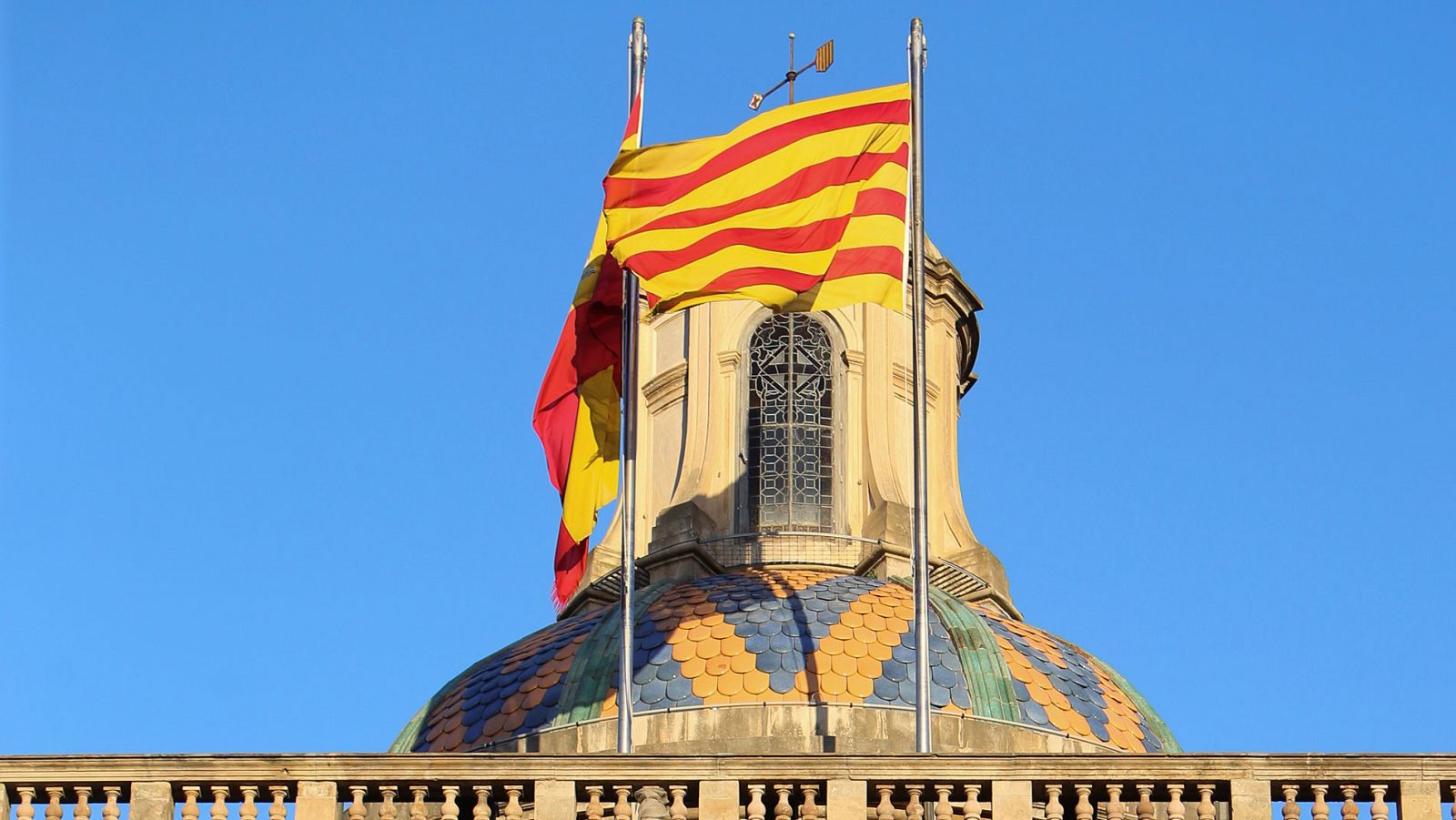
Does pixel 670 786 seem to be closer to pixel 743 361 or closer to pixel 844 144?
pixel 844 144

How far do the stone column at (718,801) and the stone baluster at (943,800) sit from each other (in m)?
1.47

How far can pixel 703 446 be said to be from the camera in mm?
46781

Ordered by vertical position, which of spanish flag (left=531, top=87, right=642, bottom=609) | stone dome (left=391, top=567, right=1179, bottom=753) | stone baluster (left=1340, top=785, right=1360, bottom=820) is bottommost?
stone baluster (left=1340, top=785, right=1360, bottom=820)

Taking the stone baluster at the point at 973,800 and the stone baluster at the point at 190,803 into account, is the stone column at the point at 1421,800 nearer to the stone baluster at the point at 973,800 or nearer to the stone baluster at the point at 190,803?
the stone baluster at the point at 973,800

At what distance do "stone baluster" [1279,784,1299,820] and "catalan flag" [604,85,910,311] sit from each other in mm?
7908

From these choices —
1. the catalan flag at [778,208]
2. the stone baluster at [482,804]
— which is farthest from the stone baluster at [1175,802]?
the catalan flag at [778,208]

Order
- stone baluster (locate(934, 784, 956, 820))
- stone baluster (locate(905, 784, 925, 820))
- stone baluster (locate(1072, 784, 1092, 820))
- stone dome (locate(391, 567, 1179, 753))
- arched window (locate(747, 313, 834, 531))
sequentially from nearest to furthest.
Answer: stone baluster (locate(905, 784, 925, 820)) → stone baluster (locate(1072, 784, 1092, 820)) → stone baluster (locate(934, 784, 956, 820)) → stone dome (locate(391, 567, 1179, 753)) → arched window (locate(747, 313, 834, 531))

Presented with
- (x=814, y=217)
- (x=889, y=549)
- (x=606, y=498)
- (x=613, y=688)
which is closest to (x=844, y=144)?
(x=814, y=217)

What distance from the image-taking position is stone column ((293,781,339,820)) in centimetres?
2800

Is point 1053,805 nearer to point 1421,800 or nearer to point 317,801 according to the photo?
point 1421,800

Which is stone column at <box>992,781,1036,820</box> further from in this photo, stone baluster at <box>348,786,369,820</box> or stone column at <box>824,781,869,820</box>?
stone baluster at <box>348,786,369,820</box>

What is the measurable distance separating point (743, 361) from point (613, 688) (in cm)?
831

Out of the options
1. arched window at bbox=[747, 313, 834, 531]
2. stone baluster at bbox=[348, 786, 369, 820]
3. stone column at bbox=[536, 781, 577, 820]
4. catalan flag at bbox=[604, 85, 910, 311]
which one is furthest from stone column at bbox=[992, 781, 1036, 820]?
arched window at bbox=[747, 313, 834, 531]

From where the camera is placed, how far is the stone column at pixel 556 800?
2789cm
